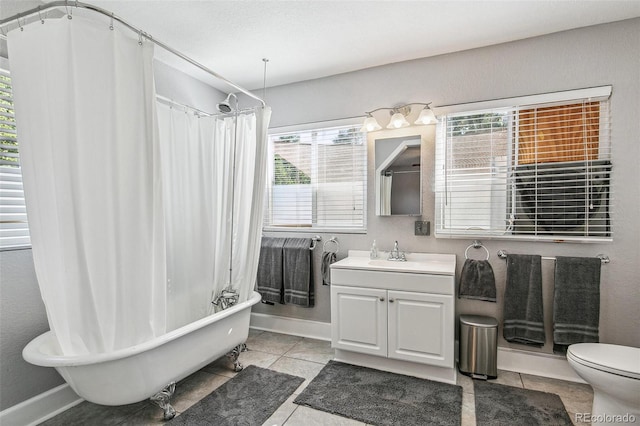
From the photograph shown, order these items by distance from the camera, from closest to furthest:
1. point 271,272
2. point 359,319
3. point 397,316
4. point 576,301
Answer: point 576,301 < point 397,316 < point 359,319 < point 271,272

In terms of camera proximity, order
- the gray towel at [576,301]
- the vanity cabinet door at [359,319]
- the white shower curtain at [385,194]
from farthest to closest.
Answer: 1. the white shower curtain at [385,194]
2. the vanity cabinet door at [359,319]
3. the gray towel at [576,301]

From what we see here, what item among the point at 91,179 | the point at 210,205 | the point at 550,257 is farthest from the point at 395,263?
the point at 91,179

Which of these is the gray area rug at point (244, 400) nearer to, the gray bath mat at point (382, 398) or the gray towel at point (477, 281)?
the gray bath mat at point (382, 398)

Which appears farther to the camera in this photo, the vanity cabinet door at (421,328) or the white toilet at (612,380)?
the vanity cabinet door at (421,328)

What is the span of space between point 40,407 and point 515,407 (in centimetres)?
296

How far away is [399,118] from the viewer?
2.79 m

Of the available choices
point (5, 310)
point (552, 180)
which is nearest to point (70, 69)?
point (5, 310)

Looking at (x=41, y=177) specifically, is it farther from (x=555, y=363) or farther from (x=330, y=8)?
(x=555, y=363)

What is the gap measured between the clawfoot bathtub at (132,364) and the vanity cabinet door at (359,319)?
0.96m

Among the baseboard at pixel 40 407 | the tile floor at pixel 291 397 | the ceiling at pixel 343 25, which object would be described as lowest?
the tile floor at pixel 291 397

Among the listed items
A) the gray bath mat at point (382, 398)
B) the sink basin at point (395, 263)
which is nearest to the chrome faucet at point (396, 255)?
the sink basin at point (395, 263)

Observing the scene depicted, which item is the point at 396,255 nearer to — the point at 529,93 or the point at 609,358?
the point at 609,358

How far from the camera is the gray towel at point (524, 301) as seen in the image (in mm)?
2393

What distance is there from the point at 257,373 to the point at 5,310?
1.63m
